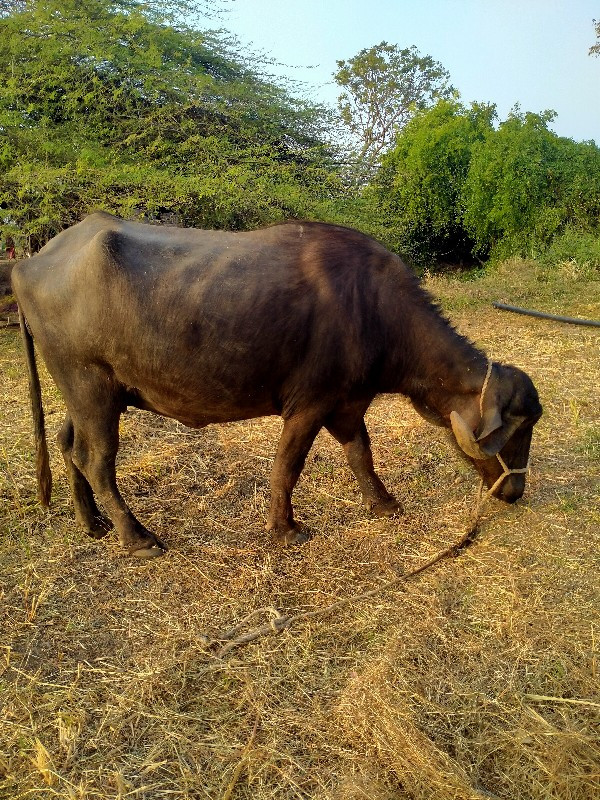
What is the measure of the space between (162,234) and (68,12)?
26.0 ft

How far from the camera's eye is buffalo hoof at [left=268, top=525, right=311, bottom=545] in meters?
3.92

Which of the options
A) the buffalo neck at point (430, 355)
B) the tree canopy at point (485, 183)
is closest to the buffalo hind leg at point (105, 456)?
the buffalo neck at point (430, 355)

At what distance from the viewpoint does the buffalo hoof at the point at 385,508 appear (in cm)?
424

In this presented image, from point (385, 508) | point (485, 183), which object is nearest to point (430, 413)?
point (385, 508)

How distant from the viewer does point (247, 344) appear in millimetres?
3590

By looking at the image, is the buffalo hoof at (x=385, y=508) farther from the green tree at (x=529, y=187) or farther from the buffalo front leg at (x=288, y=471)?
the green tree at (x=529, y=187)

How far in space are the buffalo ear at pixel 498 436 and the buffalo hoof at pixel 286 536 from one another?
1138 millimetres

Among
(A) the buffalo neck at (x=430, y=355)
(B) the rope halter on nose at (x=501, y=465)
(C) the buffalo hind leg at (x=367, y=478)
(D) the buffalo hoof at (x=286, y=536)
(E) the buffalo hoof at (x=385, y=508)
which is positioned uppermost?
(A) the buffalo neck at (x=430, y=355)

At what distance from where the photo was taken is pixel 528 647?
117 inches

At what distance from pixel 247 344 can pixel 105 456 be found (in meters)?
1.03

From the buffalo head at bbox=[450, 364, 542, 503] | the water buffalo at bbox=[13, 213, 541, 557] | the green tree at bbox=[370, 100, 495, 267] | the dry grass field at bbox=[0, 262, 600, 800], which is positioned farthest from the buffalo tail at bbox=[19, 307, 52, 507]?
the green tree at bbox=[370, 100, 495, 267]

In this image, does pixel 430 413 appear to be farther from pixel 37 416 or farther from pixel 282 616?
pixel 37 416

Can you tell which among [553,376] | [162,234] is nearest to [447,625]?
[162,234]

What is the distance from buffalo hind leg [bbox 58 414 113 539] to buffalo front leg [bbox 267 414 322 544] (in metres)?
1.05
